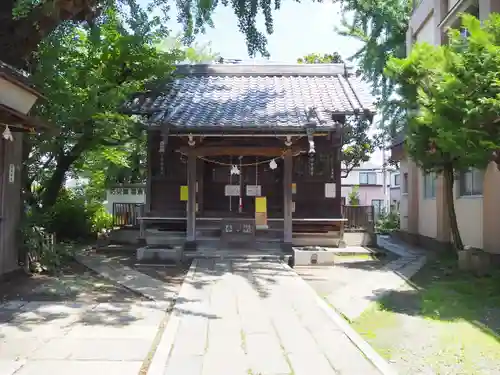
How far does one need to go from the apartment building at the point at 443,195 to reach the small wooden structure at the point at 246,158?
3251 mm

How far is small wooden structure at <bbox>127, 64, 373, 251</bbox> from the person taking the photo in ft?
42.6

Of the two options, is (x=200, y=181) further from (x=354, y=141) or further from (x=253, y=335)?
(x=354, y=141)

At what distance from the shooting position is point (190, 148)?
1309cm

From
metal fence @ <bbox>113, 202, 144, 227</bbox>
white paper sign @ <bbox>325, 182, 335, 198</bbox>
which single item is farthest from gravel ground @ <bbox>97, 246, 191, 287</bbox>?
white paper sign @ <bbox>325, 182, 335, 198</bbox>

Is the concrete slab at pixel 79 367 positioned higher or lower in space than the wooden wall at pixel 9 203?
lower

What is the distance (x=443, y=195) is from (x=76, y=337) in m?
12.4

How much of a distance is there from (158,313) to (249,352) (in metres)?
2.21

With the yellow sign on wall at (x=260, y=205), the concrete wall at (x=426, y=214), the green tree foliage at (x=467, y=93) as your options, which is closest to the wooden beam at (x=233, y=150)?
A: the yellow sign on wall at (x=260, y=205)

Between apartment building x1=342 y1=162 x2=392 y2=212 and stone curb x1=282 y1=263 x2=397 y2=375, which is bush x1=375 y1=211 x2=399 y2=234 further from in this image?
stone curb x1=282 y1=263 x2=397 y2=375

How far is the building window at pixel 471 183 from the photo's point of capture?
486 inches

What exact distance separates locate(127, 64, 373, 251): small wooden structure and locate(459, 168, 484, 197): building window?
329cm

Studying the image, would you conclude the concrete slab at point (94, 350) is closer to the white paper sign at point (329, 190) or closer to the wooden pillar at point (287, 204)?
the wooden pillar at point (287, 204)

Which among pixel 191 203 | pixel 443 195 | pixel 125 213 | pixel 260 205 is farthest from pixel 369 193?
pixel 191 203

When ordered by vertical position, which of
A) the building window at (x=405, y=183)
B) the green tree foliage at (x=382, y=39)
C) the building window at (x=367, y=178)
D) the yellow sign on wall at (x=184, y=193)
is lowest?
the yellow sign on wall at (x=184, y=193)
